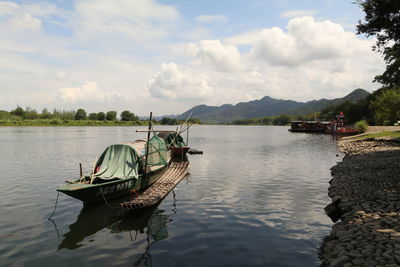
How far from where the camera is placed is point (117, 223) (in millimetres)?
16734

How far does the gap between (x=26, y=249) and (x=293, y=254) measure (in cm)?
1250

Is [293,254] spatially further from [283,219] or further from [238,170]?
[238,170]

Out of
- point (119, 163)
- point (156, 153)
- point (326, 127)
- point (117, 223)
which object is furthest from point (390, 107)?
point (117, 223)

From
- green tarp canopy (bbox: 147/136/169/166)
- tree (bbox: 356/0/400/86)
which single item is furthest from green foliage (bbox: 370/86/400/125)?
green tarp canopy (bbox: 147/136/169/166)

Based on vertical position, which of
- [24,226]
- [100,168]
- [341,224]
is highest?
[100,168]

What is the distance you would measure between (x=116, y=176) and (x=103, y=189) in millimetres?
1788

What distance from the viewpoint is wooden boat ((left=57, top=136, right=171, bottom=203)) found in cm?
1803

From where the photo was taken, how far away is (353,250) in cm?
1069

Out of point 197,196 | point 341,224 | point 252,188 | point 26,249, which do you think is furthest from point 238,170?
point 26,249

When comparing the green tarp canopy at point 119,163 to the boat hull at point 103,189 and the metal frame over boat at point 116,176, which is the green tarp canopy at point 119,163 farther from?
the boat hull at point 103,189

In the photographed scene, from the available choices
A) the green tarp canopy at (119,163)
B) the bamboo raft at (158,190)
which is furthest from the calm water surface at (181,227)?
Result: the green tarp canopy at (119,163)

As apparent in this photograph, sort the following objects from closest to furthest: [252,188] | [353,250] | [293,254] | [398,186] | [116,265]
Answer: [353,250] < [116,265] < [293,254] < [398,186] < [252,188]

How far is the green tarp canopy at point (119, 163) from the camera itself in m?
21.3

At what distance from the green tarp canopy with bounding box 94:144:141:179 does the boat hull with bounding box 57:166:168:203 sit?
0.81 meters
